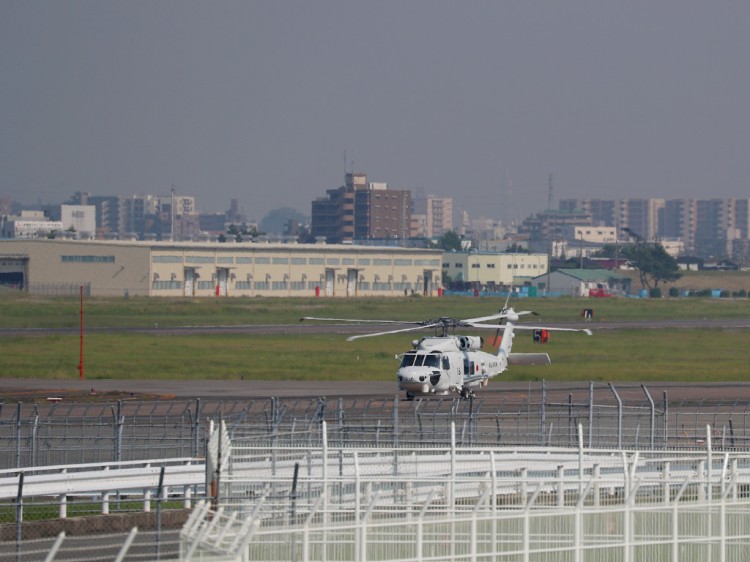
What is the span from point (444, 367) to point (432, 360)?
1.77 feet

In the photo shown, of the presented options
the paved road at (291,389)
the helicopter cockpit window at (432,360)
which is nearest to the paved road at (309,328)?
the paved road at (291,389)

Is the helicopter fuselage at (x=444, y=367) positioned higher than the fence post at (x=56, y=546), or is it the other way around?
the fence post at (x=56, y=546)

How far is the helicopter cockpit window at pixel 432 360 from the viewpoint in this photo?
155ft

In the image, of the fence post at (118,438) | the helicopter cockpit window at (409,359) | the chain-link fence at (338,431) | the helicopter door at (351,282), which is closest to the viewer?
the fence post at (118,438)

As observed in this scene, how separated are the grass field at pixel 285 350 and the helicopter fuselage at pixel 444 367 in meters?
8.32

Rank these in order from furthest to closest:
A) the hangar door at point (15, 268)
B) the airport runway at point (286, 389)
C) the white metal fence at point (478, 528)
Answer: the hangar door at point (15, 268), the airport runway at point (286, 389), the white metal fence at point (478, 528)

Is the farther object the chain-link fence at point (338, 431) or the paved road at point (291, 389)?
the paved road at point (291, 389)

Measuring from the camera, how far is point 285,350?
243 feet

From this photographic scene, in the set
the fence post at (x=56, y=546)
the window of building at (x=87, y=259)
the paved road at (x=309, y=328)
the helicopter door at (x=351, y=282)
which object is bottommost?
the paved road at (x=309, y=328)

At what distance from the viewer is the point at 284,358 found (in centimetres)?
6825

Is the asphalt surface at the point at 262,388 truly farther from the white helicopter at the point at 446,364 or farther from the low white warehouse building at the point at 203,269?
the low white warehouse building at the point at 203,269

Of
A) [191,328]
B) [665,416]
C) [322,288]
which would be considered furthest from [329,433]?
[322,288]

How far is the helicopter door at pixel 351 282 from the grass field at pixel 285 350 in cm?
4159

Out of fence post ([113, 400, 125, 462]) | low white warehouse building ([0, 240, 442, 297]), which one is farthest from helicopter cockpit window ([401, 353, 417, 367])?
low white warehouse building ([0, 240, 442, 297])
